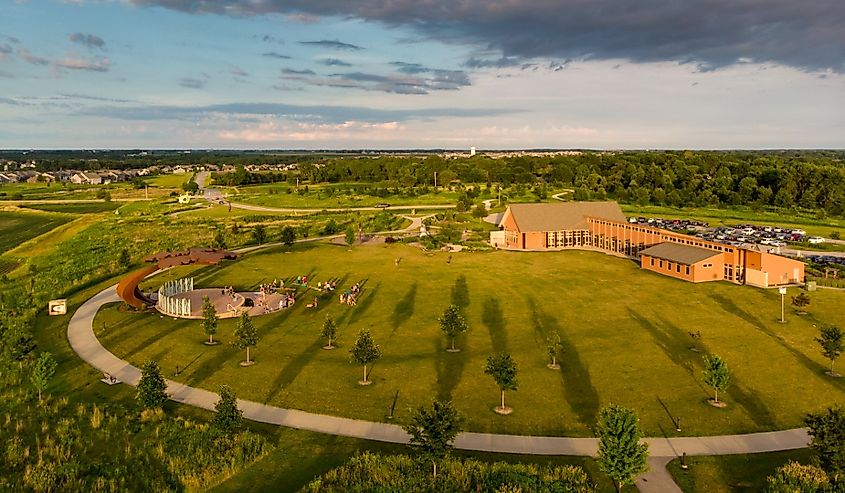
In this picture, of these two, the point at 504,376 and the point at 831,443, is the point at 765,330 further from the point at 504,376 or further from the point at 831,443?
the point at 504,376

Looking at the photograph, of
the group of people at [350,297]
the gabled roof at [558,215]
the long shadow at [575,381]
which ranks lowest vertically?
the long shadow at [575,381]

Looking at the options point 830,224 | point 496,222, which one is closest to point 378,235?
point 496,222

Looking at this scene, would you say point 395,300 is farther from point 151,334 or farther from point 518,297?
point 151,334

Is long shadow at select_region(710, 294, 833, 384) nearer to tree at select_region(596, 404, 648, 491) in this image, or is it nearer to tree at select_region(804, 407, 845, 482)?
tree at select_region(804, 407, 845, 482)

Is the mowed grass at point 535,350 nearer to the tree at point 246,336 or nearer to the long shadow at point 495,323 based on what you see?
the long shadow at point 495,323

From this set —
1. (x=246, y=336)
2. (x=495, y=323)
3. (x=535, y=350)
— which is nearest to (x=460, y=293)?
(x=495, y=323)

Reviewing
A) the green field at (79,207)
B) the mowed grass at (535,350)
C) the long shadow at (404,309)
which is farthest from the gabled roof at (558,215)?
the green field at (79,207)
